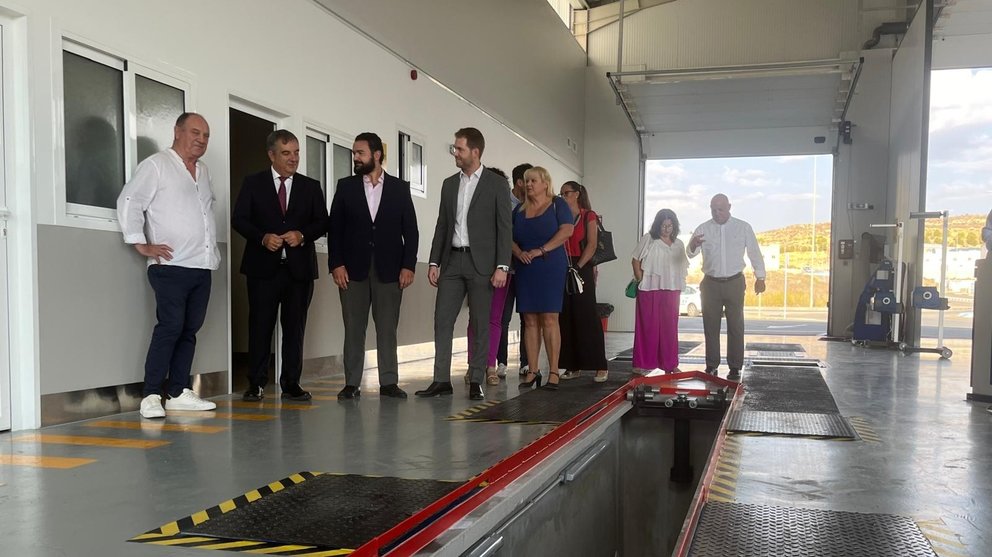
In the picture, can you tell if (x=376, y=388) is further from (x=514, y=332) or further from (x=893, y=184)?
(x=893, y=184)

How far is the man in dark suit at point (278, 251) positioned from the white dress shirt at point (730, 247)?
358cm

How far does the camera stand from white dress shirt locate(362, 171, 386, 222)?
17.0ft

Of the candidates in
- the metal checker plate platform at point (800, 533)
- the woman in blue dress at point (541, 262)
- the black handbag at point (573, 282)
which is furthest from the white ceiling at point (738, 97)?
the metal checker plate platform at point (800, 533)

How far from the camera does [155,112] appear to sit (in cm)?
486

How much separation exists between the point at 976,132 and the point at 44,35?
570 inches

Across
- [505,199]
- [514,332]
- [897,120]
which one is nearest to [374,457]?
[505,199]

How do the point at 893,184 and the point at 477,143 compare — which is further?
the point at 893,184

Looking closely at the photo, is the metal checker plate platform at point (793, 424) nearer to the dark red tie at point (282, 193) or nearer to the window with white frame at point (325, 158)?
the dark red tie at point (282, 193)

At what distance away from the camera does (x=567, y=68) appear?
16.2 meters

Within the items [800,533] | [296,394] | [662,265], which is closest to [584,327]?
[662,265]

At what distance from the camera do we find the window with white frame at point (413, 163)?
27.5 feet

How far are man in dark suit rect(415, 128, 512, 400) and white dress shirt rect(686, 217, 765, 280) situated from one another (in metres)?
2.48

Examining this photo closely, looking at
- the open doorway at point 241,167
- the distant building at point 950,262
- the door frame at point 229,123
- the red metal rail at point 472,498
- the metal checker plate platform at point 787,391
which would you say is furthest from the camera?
the distant building at point 950,262

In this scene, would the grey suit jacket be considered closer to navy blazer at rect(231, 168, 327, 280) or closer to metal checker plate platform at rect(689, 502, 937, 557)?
navy blazer at rect(231, 168, 327, 280)
